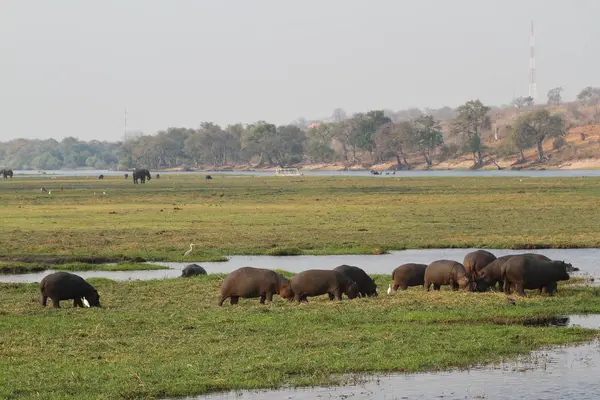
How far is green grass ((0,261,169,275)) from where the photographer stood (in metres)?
26.1

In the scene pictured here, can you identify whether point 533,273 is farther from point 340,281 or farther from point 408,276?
point 340,281

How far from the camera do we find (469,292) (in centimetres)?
1934

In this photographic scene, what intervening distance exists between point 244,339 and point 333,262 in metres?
12.0

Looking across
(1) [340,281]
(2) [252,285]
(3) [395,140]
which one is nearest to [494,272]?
(1) [340,281]

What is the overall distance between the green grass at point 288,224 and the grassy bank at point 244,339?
34.6 ft

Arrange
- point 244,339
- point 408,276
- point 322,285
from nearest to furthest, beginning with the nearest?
point 244,339 → point 322,285 → point 408,276

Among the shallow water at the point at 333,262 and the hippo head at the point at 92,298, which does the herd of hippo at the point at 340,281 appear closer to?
the hippo head at the point at 92,298

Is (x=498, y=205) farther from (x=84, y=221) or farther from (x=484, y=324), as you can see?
(x=484, y=324)

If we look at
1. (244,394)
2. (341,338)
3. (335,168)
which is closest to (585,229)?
(341,338)

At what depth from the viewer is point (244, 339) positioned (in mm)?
15062

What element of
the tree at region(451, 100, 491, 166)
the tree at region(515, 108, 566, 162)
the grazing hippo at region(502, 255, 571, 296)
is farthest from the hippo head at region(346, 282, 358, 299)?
the tree at region(451, 100, 491, 166)

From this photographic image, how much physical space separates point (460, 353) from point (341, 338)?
5.78 feet

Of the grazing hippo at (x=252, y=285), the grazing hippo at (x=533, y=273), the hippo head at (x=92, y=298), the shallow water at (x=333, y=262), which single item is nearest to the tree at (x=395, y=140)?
the shallow water at (x=333, y=262)

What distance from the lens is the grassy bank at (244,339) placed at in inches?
503
